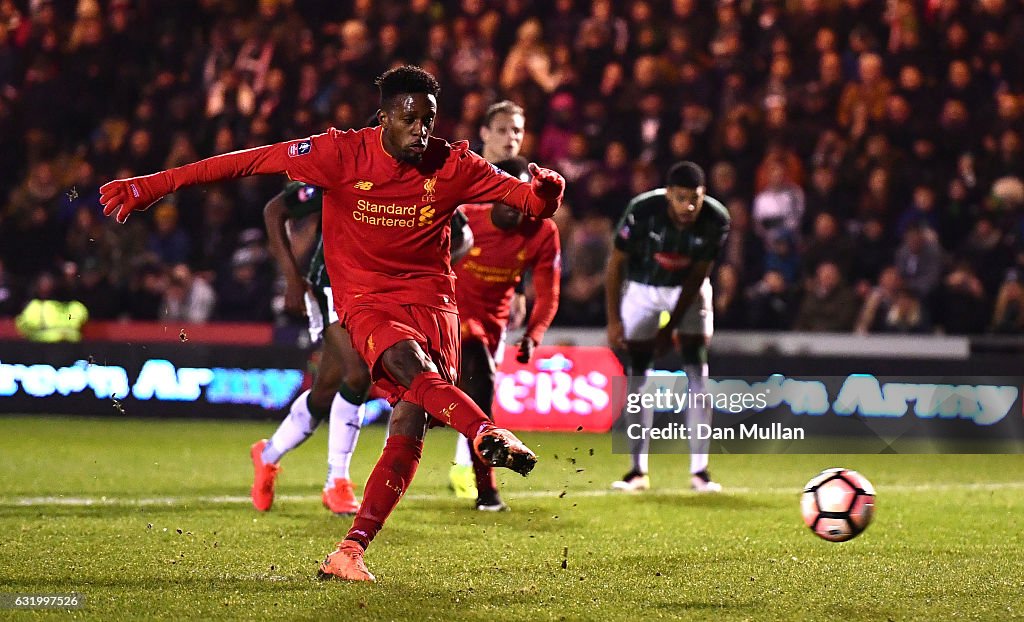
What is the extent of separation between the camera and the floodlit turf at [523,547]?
521 centimetres

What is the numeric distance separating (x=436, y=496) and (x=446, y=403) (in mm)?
3455

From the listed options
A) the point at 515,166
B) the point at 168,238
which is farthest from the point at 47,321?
the point at 515,166

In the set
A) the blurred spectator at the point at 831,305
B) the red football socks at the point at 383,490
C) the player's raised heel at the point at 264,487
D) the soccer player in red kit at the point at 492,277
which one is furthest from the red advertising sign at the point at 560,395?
the red football socks at the point at 383,490

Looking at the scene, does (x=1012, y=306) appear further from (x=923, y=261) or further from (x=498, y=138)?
(x=498, y=138)

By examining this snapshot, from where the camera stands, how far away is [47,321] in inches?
589

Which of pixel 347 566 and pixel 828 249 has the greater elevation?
pixel 828 249

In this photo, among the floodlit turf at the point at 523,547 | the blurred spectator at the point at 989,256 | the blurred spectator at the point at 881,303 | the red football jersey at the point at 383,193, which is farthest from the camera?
the blurred spectator at the point at 989,256

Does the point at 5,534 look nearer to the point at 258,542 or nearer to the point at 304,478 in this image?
the point at 258,542

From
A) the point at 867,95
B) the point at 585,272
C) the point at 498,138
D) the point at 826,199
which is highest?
the point at 867,95

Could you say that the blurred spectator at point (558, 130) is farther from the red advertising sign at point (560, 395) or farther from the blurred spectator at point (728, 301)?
the red advertising sign at point (560, 395)

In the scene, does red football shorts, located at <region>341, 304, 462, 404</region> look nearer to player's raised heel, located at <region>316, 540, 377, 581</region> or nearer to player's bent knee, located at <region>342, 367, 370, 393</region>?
player's raised heel, located at <region>316, 540, 377, 581</region>

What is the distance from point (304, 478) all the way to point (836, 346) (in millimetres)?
5505

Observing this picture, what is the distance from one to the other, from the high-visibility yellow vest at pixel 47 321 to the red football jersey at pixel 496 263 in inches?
295

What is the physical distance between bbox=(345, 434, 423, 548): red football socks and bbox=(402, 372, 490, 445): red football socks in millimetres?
215
